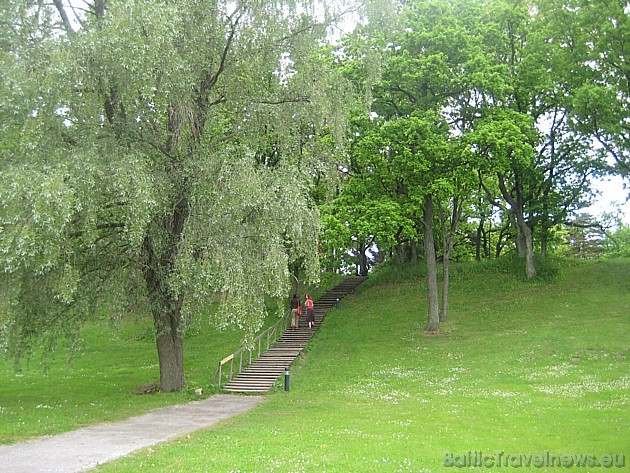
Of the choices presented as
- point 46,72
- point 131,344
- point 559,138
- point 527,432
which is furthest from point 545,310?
point 46,72

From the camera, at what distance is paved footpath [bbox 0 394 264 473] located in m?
10.8

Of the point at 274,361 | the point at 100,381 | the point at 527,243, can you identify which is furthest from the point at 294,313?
the point at 527,243

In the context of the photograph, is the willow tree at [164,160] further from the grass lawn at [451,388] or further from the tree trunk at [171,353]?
the grass lawn at [451,388]

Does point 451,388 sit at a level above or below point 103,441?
below

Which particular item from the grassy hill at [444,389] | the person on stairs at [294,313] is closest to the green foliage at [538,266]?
the grassy hill at [444,389]

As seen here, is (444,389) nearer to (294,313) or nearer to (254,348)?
(254,348)

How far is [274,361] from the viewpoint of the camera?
989 inches

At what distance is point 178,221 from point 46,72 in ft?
19.3

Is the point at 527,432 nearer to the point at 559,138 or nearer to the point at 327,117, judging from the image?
the point at 327,117

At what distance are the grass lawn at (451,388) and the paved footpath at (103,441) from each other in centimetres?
77

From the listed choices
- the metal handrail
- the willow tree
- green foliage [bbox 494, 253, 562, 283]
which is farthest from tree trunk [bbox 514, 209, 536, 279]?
the willow tree

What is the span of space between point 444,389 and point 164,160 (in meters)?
12.3

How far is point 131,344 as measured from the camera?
31.8 meters

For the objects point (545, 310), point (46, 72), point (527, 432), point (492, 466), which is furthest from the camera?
point (545, 310)
